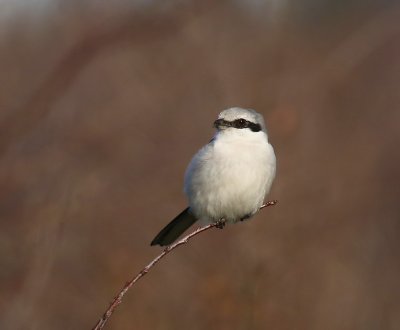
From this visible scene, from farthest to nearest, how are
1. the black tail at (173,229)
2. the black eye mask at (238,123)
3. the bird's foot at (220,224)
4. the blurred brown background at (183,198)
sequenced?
the blurred brown background at (183,198) → the black tail at (173,229) → the black eye mask at (238,123) → the bird's foot at (220,224)

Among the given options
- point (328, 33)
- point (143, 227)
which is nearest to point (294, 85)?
point (143, 227)

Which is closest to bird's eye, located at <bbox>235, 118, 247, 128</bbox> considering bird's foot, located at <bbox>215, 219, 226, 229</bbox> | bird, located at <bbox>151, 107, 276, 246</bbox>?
bird, located at <bbox>151, 107, 276, 246</bbox>

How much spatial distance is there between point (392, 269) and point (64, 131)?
2.82 meters

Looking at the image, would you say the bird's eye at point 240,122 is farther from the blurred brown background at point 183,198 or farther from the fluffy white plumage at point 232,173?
the blurred brown background at point 183,198

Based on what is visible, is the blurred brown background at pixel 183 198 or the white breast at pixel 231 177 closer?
the white breast at pixel 231 177

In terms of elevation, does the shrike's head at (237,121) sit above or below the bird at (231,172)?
above

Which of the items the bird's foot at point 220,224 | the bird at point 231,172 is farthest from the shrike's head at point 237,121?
the bird's foot at point 220,224

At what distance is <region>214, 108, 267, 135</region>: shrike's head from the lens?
363 centimetres

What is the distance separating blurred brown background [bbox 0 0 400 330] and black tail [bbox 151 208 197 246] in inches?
19.0

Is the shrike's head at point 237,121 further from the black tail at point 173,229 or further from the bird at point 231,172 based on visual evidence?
the black tail at point 173,229

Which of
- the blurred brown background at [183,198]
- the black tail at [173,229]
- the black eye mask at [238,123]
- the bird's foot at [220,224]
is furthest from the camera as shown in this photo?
the blurred brown background at [183,198]

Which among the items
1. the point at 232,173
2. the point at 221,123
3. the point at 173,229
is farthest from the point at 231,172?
the point at 173,229

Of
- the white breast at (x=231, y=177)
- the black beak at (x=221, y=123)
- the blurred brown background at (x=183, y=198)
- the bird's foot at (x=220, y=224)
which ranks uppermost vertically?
the blurred brown background at (x=183, y=198)

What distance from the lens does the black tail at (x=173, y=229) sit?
3737 millimetres
